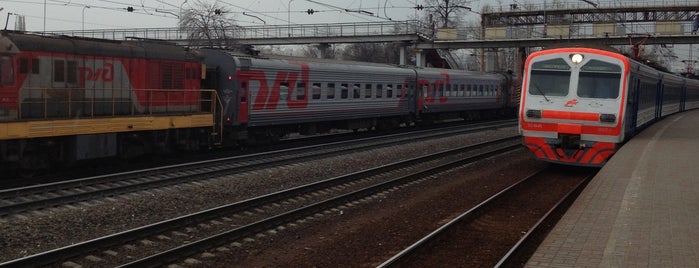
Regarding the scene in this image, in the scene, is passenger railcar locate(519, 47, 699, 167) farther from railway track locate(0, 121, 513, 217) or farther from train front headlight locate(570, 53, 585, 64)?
railway track locate(0, 121, 513, 217)

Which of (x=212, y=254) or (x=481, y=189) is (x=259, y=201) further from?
(x=481, y=189)

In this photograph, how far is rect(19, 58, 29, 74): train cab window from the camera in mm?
13404

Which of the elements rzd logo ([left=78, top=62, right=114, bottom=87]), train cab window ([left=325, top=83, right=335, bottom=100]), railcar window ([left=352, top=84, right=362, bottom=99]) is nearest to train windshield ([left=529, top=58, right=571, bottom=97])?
train cab window ([left=325, top=83, right=335, bottom=100])

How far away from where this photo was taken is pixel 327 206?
11.7m

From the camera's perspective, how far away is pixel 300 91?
71.5 feet

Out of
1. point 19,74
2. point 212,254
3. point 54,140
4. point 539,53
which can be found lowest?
point 212,254

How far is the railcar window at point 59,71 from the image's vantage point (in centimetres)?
1419

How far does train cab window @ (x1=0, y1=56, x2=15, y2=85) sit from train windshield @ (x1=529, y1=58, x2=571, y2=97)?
12.2 meters

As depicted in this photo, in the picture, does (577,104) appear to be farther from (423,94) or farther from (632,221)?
(423,94)

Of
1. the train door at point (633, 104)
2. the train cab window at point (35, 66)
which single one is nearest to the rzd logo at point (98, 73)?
the train cab window at point (35, 66)

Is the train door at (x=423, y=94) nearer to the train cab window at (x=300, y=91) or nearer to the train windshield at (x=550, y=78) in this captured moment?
the train cab window at (x=300, y=91)

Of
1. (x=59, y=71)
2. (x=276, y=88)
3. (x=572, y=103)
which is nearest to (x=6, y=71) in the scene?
(x=59, y=71)

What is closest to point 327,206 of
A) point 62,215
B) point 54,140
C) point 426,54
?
point 62,215

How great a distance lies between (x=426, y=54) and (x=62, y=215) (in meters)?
43.5
